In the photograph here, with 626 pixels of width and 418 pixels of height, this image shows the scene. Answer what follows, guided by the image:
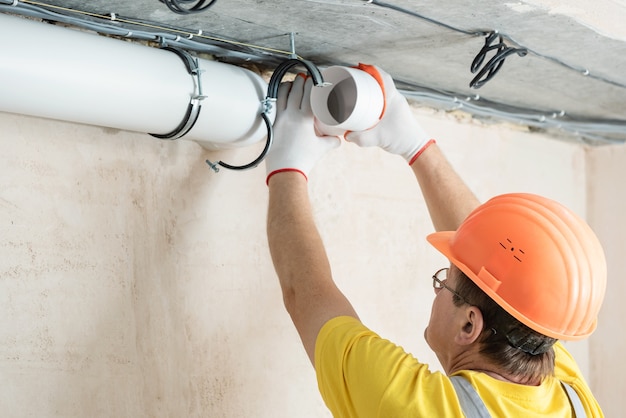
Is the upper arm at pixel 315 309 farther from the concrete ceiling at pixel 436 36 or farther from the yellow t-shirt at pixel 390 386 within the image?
the concrete ceiling at pixel 436 36

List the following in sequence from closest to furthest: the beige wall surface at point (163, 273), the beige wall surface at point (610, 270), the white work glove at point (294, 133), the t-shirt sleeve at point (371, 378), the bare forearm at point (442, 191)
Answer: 1. the t-shirt sleeve at point (371, 378)
2. the beige wall surface at point (163, 273)
3. the white work glove at point (294, 133)
4. the bare forearm at point (442, 191)
5. the beige wall surface at point (610, 270)

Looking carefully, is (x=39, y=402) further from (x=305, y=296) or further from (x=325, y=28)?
(x=325, y=28)

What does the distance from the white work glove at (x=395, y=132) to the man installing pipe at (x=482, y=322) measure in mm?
317

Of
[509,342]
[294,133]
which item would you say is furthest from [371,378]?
[294,133]

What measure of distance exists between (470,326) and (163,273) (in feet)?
2.16

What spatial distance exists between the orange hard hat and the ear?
0.16ft

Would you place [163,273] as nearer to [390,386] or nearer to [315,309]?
[315,309]

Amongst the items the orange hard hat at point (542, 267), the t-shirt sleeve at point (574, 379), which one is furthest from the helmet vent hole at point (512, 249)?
the t-shirt sleeve at point (574, 379)

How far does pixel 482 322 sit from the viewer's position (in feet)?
4.15

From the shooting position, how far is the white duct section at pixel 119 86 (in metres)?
1.17

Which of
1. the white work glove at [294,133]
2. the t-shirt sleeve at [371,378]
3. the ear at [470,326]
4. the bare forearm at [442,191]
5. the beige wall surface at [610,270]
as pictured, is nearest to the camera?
the t-shirt sleeve at [371,378]

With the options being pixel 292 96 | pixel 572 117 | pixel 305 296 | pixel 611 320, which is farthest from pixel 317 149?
pixel 611 320

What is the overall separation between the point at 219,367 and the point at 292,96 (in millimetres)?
627

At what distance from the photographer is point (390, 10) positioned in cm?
138
